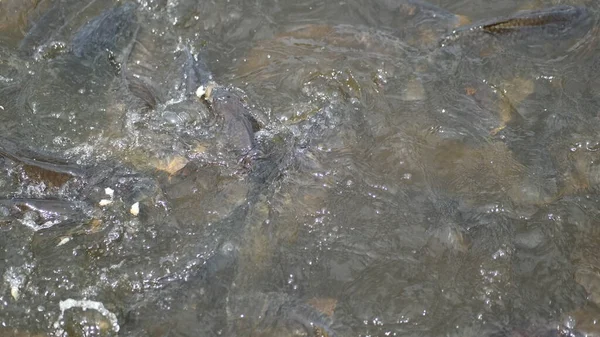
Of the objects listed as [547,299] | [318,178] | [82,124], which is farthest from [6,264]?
[547,299]

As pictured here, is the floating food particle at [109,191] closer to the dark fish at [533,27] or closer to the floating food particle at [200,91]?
the floating food particle at [200,91]

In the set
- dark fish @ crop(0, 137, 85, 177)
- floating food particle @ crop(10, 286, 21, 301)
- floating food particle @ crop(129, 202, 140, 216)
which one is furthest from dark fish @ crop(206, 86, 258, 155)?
floating food particle @ crop(10, 286, 21, 301)

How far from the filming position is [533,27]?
475 cm

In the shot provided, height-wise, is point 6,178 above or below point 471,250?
above

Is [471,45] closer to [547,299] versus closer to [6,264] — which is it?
[547,299]

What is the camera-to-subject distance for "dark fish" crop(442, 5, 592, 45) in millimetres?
4750

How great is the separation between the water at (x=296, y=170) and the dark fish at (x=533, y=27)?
30mm

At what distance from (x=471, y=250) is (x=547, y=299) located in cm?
47

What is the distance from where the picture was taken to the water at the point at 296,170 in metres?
3.32

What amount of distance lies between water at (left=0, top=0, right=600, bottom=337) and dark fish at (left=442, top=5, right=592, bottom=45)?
0.10 ft

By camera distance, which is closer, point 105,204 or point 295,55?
point 105,204

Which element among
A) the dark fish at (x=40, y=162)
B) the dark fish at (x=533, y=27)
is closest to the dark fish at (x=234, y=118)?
the dark fish at (x=40, y=162)

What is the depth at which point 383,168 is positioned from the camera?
3.95 metres

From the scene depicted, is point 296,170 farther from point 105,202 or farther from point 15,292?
point 15,292
